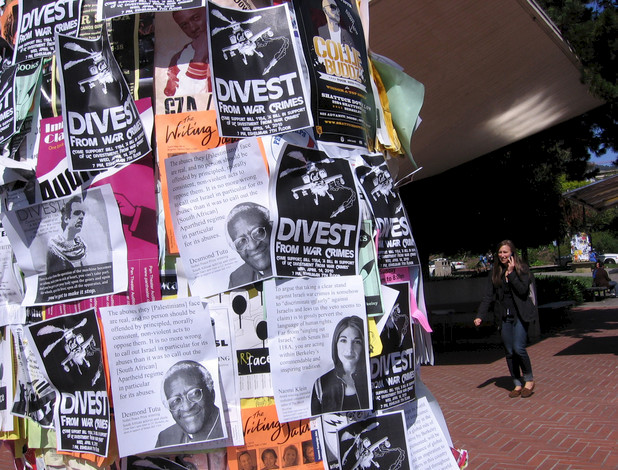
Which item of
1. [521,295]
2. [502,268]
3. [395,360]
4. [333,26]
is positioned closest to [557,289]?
[502,268]

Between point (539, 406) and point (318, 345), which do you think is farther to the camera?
point (539, 406)

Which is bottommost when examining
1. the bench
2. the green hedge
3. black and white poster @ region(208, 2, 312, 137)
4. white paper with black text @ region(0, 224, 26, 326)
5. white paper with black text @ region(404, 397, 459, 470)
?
the bench

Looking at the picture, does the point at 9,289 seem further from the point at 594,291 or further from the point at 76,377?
the point at 594,291

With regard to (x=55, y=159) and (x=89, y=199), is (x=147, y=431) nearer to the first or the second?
(x=89, y=199)

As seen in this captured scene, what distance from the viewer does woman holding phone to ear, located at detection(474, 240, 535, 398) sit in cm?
740

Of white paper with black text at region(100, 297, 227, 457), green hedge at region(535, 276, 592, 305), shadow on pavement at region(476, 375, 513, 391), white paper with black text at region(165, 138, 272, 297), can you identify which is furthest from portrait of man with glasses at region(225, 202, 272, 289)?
green hedge at region(535, 276, 592, 305)

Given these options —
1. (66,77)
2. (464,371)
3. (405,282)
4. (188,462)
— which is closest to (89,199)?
(66,77)

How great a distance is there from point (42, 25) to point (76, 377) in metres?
1.12

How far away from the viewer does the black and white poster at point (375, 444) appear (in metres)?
1.81

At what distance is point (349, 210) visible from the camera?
6.10 feet

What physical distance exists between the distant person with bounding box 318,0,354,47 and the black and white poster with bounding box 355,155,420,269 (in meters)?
0.40

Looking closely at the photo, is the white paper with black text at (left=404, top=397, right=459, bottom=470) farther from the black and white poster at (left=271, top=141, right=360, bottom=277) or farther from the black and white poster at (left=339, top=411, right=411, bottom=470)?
the black and white poster at (left=271, top=141, right=360, bottom=277)

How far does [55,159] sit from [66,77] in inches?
9.8

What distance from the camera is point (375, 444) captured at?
1.88 metres
